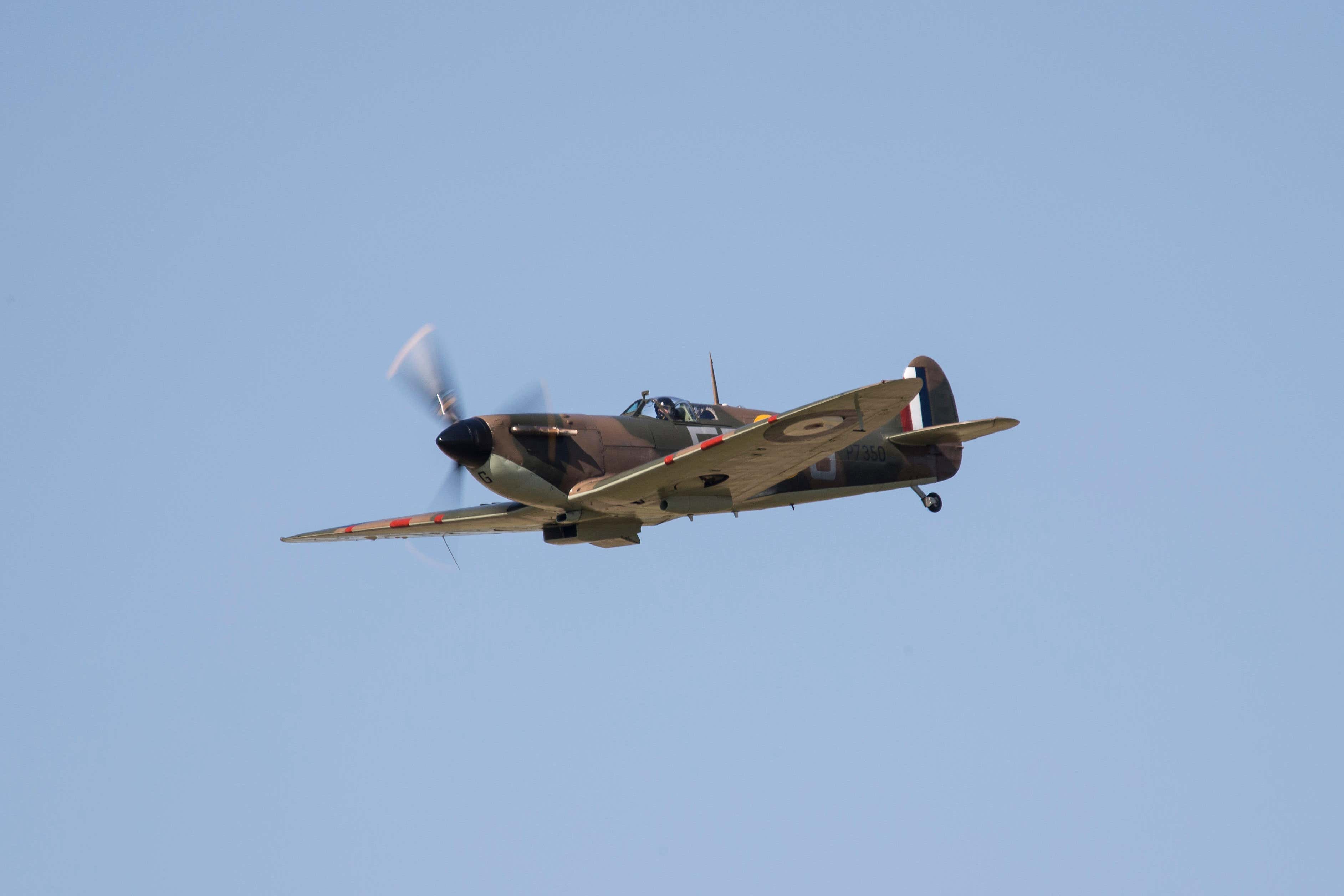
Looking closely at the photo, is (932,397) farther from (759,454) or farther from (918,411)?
(759,454)

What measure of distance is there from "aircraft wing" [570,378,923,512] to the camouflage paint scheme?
22 mm

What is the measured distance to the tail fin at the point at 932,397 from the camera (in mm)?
27078

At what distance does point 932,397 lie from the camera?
90.0 feet

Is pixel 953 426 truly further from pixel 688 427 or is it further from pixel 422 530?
pixel 422 530

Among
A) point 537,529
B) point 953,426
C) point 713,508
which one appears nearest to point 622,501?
point 713,508

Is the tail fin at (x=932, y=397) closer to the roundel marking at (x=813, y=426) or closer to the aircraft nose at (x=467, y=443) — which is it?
the roundel marking at (x=813, y=426)

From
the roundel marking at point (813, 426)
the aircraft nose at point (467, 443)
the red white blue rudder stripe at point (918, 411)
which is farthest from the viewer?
the red white blue rudder stripe at point (918, 411)

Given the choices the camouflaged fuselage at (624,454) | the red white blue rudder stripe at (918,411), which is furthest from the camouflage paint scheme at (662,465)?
the red white blue rudder stripe at (918,411)

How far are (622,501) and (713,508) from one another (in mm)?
1451

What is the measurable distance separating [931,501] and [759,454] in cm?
608

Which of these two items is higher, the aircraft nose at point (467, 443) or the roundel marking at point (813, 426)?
the aircraft nose at point (467, 443)

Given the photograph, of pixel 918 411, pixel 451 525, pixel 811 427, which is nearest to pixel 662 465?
pixel 811 427

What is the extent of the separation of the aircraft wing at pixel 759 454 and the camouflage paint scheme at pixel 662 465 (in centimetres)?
2

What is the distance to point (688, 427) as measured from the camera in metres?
22.5
